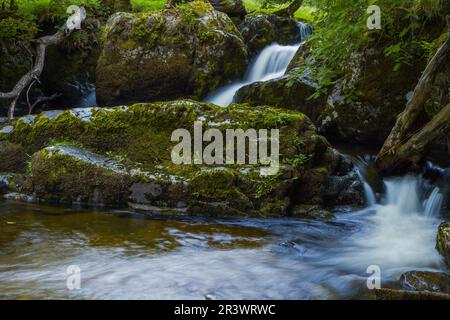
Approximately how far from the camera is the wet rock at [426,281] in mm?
3979

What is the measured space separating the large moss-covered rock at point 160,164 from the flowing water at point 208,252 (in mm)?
429

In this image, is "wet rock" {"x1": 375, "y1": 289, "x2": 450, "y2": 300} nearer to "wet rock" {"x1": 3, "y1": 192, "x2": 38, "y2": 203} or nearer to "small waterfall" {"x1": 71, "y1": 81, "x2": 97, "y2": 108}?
"wet rock" {"x1": 3, "y1": 192, "x2": 38, "y2": 203}

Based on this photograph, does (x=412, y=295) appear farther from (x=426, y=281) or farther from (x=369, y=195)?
(x=369, y=195)

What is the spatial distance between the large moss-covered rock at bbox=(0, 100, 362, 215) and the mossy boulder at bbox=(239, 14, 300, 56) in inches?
261

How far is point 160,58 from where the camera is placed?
38.2 feet

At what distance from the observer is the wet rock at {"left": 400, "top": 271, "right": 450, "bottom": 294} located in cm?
398

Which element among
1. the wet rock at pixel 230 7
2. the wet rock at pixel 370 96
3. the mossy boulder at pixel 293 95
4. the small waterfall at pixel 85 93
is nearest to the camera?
the wet rock at pixel 370 96

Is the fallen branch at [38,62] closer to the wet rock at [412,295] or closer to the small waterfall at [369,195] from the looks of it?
the small waterfall at [369,195]

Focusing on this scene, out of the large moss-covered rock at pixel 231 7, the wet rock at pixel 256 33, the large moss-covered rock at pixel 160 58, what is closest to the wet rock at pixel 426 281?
the large moss-covered rock at pixel 160 58

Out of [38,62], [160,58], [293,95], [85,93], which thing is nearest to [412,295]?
[293,95]

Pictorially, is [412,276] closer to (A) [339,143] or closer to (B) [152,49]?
(A) [339,143]

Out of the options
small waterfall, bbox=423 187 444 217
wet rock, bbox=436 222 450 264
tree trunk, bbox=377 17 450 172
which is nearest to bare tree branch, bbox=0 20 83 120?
tree trunk, bbox=377 17 450 172
